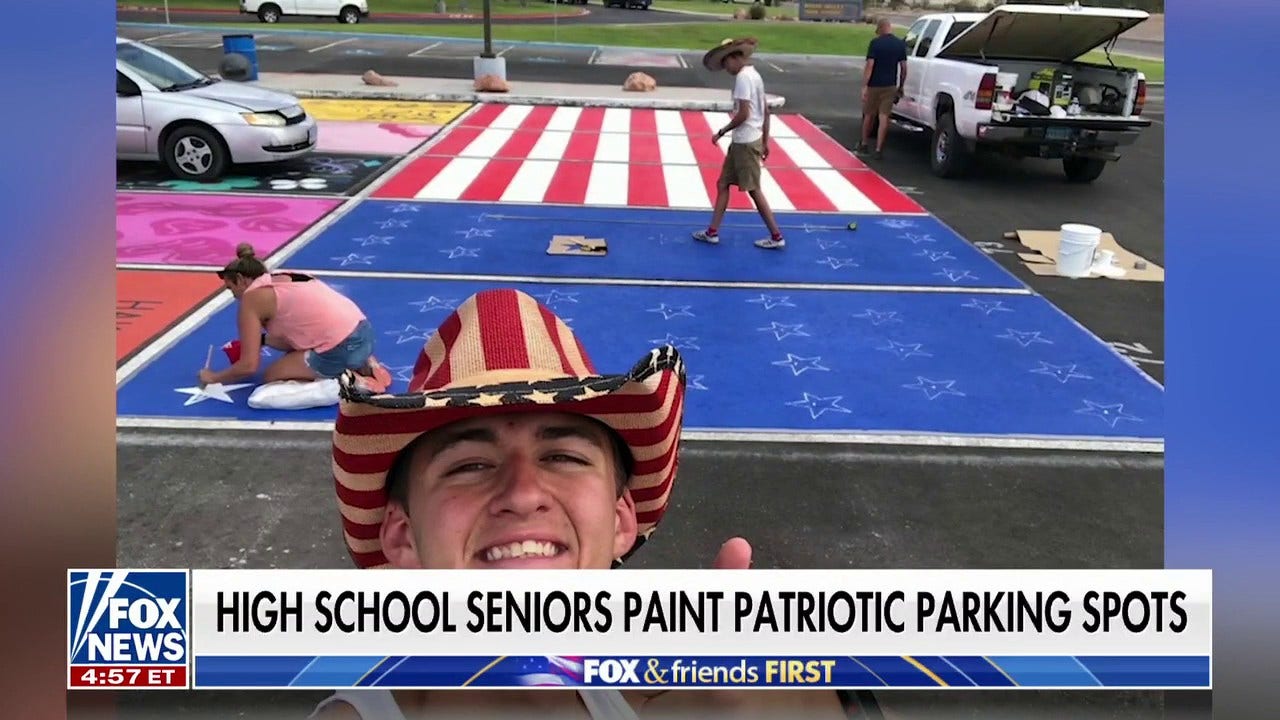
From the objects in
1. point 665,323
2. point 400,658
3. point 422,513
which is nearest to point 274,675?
point 400,658

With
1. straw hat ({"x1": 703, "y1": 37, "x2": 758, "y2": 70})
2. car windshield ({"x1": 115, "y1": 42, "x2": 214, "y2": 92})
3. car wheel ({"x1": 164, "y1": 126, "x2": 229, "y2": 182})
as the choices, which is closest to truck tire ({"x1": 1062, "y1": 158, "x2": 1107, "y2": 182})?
straw hat ({"x1": 703, "y1": 37, "x2": 758, "y2": 70})

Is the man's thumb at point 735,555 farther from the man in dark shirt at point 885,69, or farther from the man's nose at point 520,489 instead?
the man in dark shirt at point 885,69

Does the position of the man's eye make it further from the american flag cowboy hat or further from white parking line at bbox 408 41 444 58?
white parking line at bbox 408 41 444 58

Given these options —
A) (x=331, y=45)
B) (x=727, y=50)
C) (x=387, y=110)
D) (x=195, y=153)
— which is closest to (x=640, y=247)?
(x=727, y=50)

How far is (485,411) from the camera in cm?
183

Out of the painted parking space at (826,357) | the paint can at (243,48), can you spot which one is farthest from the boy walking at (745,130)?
the paint can at (243,48)

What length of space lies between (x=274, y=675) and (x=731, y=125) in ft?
23.5

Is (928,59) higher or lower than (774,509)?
higher

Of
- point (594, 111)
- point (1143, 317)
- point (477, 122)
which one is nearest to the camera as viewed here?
point (1143, 317)

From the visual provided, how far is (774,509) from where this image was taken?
464 cm

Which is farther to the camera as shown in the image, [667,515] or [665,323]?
[665,323]

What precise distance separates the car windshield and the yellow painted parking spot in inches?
156

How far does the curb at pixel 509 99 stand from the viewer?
18203mm

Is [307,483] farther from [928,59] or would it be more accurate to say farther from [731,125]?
[928,59]
